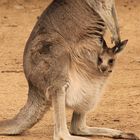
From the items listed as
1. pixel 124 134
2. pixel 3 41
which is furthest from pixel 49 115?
pixel 3 41

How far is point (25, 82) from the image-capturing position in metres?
9.15

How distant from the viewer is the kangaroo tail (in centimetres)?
657

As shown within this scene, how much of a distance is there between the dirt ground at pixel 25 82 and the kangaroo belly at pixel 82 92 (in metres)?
0.42

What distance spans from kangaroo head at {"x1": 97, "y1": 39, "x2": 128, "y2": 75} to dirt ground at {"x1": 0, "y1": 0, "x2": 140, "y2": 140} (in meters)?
0.71

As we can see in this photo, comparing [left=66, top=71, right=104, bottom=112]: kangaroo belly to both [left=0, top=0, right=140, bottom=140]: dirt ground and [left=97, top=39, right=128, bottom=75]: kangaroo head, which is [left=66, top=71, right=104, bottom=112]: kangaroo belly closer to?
[left=97, top=39, right=128, bottom=75]: kangaroo head

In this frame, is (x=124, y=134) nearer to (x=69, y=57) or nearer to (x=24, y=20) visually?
(x=69, y=57)

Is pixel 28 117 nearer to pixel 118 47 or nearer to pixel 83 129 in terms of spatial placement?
pixel 83 129

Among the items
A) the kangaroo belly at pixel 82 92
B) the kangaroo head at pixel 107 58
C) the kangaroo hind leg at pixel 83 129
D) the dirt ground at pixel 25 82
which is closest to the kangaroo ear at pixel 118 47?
the kangaroo head at pixel 107 58

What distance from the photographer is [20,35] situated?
38.8ft

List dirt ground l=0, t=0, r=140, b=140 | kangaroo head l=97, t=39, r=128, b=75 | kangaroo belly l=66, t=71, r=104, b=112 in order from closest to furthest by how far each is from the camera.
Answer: kangaroo belly l=66, t=71, r=104, b=112
kangaroo head l=97, t=39, r=128, b=75
dirt ground l=0, t=0, r=140, b=140

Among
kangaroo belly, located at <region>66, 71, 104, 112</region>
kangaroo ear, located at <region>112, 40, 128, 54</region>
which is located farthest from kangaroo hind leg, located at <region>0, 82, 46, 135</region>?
kangaroo ear, located at <region>112, 40, 128, 54</region>

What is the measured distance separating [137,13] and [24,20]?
2.15 metres

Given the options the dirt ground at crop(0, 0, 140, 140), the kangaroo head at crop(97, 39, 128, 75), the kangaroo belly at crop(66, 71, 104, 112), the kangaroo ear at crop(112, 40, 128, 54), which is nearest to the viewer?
the kangaroo belly at crop(66, 71, 104, 112)

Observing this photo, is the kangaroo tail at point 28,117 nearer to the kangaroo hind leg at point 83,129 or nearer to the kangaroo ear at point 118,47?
the kangaroo hind leg at point 83,129
